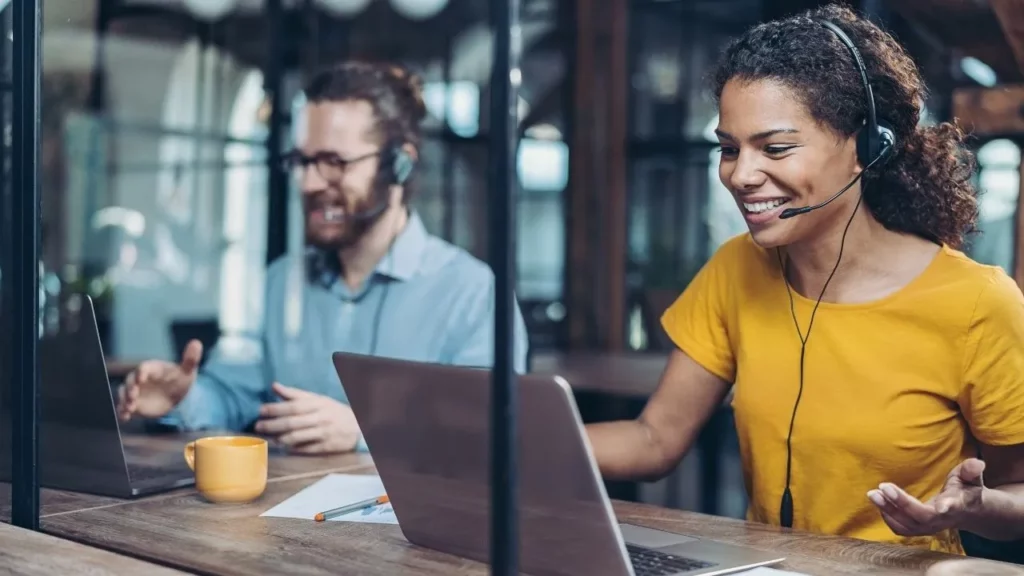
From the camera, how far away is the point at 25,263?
4.76ft

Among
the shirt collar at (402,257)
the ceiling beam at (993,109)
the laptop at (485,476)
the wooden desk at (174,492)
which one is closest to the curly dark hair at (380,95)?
the shirt collar at (402,257)

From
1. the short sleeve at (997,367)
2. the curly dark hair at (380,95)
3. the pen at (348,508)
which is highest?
the curly dark hair at (380,95)

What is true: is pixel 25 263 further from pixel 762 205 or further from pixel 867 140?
pixel 867 140

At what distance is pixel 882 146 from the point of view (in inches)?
61.5

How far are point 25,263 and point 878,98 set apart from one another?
1.24 meters

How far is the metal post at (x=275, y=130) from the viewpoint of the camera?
5195 millimetres

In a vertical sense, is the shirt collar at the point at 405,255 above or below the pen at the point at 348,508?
above

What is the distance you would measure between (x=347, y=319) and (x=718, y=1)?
395 centimetres

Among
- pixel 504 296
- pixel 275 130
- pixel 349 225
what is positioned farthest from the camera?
pixel 275 130

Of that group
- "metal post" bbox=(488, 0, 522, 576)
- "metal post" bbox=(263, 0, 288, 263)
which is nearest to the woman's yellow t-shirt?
"metal post" bbox=(488, 0, 522, 576)

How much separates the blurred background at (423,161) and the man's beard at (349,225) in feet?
8.87

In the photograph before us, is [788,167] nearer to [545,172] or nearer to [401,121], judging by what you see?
[401,121]

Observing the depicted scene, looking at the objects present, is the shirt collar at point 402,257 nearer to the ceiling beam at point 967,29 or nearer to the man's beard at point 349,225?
the man's beard at point 349,225

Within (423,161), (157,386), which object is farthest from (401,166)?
(423,161)
